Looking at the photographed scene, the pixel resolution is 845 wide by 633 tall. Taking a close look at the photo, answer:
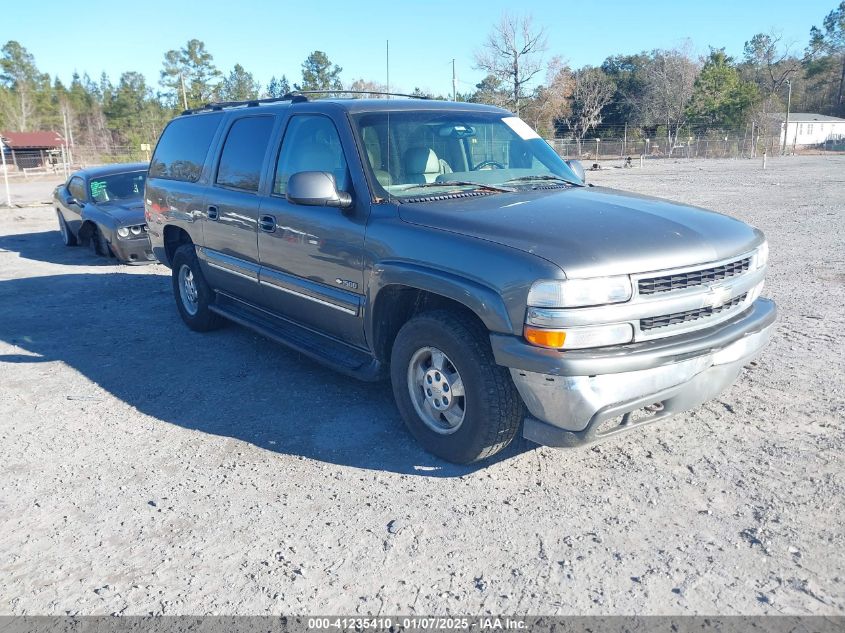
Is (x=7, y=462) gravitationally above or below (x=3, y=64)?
below

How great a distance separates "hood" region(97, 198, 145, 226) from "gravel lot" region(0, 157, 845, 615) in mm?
5118

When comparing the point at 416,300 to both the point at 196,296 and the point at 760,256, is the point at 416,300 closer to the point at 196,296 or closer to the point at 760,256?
the point at 760,256

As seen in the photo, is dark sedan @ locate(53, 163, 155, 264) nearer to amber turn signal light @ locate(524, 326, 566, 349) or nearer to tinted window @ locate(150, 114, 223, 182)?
tinted window @ locate(150, 114, 223, 182)

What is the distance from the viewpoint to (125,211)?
35.3 feet

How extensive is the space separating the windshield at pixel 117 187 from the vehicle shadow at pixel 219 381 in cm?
370

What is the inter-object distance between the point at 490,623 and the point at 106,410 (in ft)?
11.3

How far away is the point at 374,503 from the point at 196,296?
3804mm

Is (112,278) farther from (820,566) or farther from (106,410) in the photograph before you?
(820,566)

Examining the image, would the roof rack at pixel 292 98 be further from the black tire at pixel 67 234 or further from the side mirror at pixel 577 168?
the black tire at pixel 67 234

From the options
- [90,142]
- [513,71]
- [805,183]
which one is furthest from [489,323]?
[90,142]

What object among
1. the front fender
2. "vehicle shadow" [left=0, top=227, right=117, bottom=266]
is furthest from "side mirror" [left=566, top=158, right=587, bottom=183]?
"vehicle shadow" [left=0, top=227, right=117, bottom=266]

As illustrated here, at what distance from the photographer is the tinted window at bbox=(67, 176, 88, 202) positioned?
11.7m

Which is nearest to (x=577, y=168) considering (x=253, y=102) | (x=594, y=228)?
(x=594, y=228)

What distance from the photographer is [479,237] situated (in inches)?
134
